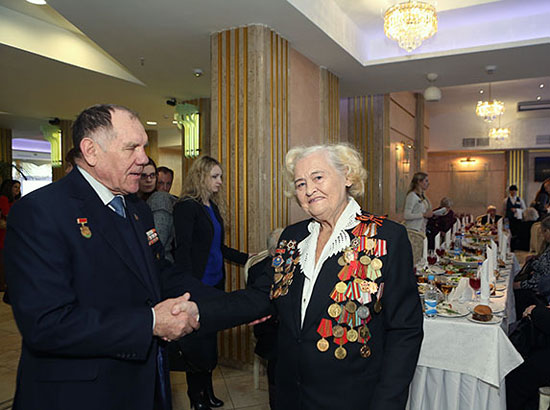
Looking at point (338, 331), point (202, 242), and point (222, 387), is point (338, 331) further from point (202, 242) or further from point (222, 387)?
point (222, 387)

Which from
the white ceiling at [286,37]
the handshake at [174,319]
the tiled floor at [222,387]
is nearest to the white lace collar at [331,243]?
the handshake at [174,319]

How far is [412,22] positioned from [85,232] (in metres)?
3.85

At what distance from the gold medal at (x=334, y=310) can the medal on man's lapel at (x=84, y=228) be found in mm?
869

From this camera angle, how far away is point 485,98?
39.2ft

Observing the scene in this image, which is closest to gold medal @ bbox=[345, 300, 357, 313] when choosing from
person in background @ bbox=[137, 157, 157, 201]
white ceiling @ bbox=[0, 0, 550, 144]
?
person in background @ bbox=[137, 157, 157, 201]

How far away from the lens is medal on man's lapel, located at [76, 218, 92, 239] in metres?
1.42

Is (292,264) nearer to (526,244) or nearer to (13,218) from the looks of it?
(13,218)

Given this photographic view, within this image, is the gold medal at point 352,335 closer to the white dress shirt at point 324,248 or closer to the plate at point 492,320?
the white dress shirt at point 324,248

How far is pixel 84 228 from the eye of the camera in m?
1.43

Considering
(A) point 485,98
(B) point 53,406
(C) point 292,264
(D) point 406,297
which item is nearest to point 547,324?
(D) point 406,297

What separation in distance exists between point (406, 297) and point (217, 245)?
199cm

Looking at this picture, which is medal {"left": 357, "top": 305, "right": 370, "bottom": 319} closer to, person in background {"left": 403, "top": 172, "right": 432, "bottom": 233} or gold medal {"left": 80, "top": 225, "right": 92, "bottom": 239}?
→ gold medal {"left": 80, "top": 225, "right": 92, "bottom": 239}

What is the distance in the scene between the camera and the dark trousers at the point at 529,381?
2.52 meters

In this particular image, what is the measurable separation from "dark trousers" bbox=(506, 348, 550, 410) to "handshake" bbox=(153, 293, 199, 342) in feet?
6.75
